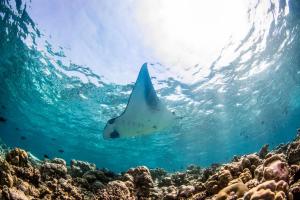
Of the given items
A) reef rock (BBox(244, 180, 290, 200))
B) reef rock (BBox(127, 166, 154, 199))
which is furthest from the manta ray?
reef rock (BBox(244, 180, 290, 200))

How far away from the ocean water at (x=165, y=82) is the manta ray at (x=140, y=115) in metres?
6.38

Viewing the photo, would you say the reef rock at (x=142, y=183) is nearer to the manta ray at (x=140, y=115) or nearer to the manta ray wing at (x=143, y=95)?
the manta ray at (x=140, y=115)

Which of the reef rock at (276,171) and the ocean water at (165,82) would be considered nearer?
the reef rock at (276,171)

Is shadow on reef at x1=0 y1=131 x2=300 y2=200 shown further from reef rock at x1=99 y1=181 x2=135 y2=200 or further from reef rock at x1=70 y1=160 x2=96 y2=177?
reef rock at x1=70 y1=160 x2=96 y2=177

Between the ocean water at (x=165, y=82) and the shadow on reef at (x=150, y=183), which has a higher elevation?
the ocean water at (x=165, y=82)

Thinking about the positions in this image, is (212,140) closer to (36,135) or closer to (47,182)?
(36,135)

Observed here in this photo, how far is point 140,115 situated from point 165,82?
10.5 metres

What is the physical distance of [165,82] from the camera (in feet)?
59.0

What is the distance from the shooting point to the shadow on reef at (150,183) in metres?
2.68

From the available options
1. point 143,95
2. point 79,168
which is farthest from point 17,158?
point 143,95

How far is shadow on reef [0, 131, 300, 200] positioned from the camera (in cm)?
268

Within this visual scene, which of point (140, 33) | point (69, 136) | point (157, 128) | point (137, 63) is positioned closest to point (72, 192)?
point (157, 128)

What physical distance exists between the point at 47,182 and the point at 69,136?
3393cm

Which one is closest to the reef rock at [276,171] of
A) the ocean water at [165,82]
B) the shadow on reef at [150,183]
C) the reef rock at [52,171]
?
the shadow on reef at [150,183]
